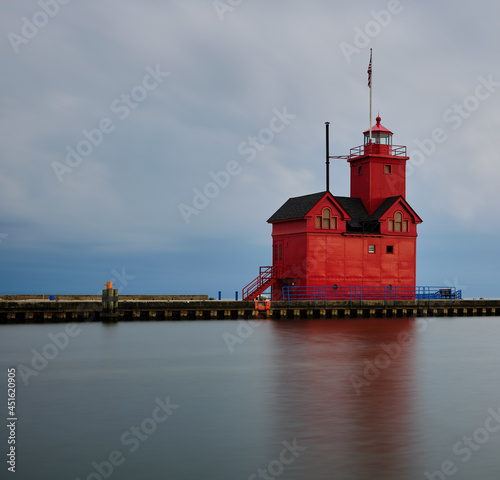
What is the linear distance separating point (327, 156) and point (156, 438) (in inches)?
1471

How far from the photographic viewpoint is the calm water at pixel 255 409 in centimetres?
1132

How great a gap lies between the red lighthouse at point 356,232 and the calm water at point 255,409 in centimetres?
1309

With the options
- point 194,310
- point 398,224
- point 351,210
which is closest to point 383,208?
point 398,224

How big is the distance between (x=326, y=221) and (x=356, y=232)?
2.59 m

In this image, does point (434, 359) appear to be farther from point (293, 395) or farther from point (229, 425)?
point (229, 425)

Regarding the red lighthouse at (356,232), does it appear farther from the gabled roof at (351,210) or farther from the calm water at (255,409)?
the calm water at (255,409)

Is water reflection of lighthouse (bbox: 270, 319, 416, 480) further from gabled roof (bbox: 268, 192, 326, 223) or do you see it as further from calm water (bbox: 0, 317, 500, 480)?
gabled roof (bbox: 268, 192, 326, 223)

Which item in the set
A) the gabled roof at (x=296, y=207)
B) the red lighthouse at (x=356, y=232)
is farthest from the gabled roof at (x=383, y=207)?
the gabled roof at (x=296, y=207)

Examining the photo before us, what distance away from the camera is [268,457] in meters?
11.8

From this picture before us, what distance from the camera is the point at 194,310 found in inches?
1517

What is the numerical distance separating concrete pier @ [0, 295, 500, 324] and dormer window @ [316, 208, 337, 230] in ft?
16.7

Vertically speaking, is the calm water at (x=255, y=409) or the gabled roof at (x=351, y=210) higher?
the gabled roof at (x=351, y=210)

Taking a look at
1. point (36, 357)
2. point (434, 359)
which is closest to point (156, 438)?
point (36, 357)

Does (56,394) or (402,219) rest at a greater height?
(402,219)
